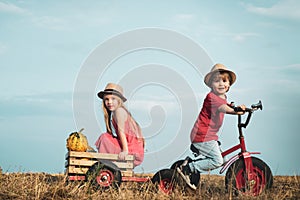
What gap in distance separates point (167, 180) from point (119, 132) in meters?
1.17

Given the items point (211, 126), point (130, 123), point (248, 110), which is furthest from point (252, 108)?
point (130, 123)

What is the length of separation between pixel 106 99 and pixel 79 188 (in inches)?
78.1

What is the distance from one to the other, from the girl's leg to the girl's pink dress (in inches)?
41.4

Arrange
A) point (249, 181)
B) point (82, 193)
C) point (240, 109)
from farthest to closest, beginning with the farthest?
point (240, 109) → point (249, 181) → point (82, 193)

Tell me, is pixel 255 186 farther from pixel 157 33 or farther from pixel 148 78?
pixel 157 33

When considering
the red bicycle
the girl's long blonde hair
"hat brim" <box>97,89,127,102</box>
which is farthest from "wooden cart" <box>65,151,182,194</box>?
"hat brim" <box>97,89,127,102</box>

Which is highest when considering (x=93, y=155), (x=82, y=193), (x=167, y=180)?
(x=93, y=155)

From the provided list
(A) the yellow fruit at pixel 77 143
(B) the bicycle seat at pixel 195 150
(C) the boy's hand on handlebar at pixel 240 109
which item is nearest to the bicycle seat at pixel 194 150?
(B) the bicycle seat at pixel 195 150

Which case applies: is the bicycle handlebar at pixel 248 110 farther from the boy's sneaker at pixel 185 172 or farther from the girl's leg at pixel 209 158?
the boy's sneaker at pixel 185 172

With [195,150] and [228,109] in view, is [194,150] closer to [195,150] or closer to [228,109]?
[195,150]

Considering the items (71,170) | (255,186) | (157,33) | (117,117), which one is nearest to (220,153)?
(255,186)

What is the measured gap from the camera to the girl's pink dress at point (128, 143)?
23.4 ft

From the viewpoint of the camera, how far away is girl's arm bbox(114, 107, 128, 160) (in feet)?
22.8

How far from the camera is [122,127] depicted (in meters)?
7.06
